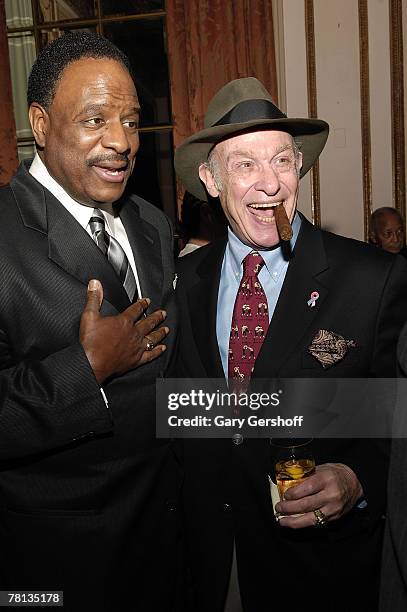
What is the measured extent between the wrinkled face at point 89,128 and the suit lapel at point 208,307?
1.57 ft

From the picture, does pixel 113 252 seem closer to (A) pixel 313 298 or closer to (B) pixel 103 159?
(B) pixel 103 159

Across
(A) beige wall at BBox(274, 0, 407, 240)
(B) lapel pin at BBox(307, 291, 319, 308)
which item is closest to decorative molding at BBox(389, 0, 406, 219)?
(A) beige wall at BBox(274, 0, 407, 240)

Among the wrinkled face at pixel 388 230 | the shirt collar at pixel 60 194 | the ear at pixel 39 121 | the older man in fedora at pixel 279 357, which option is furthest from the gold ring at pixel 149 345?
the wrinkled face at pixel 388 230

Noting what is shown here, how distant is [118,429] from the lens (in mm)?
1607

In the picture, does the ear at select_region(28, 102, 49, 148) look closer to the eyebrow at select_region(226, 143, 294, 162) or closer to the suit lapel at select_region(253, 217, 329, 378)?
the eyebrow at select_region(226, 143, 294, 162)

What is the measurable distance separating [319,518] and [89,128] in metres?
1.14

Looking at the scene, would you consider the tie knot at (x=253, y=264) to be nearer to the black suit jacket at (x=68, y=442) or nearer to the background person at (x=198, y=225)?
the black suit jacket at (x=68, y=442)

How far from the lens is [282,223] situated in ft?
5.46

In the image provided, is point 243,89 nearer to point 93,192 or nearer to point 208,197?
point 208,197

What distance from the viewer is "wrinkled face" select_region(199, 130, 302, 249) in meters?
1.79

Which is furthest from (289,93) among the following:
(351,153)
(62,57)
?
(62,57)

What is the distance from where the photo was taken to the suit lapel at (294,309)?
Result: 1.69m

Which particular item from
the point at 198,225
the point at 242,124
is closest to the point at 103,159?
the point at 242,124

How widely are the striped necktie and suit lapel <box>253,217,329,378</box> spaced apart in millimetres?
410
